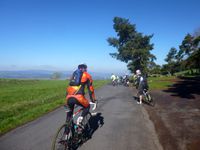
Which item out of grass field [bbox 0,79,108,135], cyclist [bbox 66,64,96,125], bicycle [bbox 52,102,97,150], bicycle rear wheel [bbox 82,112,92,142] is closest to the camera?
bicycle [bbox 52,102,97,150]

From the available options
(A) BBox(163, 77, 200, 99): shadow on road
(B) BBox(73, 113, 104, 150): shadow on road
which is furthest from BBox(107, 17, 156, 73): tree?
(B) BBox(73, 113, 104, 150): shadow on road

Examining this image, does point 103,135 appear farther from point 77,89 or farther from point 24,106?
point 24,106

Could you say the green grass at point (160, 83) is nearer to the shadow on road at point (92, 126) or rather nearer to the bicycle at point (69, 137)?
the shadow on road at point (92, 126)

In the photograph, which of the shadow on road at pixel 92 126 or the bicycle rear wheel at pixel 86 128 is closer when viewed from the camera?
the bicycle rear wheel at pixel 86 128

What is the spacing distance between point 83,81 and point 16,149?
274 centimetres

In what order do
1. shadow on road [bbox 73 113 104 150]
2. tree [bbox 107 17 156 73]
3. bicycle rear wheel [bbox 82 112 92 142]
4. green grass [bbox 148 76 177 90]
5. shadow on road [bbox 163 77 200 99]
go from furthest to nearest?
tree [bbox 107 17 156 73]
green grass [bbox 148 76 177 90]
shadow on road [bbox 163 77 200 99]
shadow on road [bbox 73 113 104 150]
bicycle rear wheel [bbox 82 112 92 142]

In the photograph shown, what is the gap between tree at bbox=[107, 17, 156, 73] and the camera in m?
43.8

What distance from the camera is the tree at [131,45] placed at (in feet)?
144

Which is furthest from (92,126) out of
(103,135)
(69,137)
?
(69,137)

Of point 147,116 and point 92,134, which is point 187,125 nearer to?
point 147,116

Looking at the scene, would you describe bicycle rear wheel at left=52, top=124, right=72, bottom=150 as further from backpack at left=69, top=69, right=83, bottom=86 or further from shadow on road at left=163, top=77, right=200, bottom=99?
shadow on road at left=163, top=77, right=200, bottom=99

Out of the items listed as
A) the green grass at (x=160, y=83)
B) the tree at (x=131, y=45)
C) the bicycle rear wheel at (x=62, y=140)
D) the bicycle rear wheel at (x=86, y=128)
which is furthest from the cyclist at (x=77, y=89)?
the tree at (x=131, y=45)

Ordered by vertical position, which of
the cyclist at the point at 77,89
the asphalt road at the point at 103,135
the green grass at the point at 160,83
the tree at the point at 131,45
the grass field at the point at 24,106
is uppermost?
the tree at the point at 131,45

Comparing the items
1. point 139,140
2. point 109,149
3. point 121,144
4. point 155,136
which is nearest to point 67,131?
point 109,149
